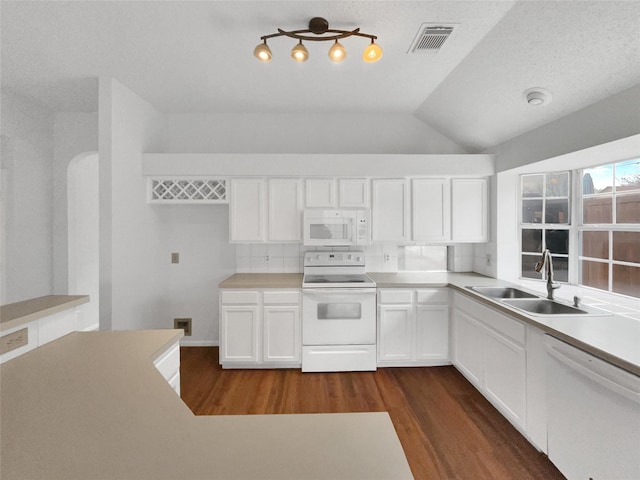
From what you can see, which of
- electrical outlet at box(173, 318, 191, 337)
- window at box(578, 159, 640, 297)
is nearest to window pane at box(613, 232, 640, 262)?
window at box(578, 159, 640, 297)

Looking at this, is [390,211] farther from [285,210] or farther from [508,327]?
[508,327]

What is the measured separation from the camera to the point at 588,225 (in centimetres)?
256

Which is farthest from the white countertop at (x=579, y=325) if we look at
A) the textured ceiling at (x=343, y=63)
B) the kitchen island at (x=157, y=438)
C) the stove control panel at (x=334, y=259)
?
the textured ceiling at (x=343, y=63)

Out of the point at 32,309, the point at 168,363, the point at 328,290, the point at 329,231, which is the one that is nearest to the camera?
the point at 32,309

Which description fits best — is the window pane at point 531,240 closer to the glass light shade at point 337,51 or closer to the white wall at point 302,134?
the white wall at point 302,134

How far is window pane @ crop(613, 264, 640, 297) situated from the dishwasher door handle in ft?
3.91

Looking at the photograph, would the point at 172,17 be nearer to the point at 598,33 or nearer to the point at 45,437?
the point at 45,437

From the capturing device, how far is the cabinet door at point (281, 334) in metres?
2.87

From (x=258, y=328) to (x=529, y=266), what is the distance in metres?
2.91

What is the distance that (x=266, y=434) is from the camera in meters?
0.74

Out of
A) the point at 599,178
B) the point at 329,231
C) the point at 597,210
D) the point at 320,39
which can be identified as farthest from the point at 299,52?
the point at 597,210

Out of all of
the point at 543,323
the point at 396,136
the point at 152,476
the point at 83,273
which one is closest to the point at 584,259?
the point at 543,323

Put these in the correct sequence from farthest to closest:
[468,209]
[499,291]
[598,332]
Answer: [468,209]
[499,291]
[598,332]

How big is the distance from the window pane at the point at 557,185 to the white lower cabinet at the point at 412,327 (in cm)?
140
